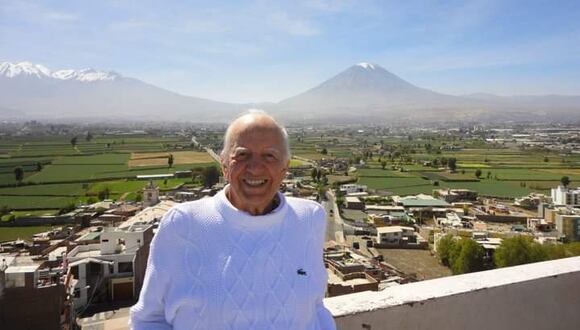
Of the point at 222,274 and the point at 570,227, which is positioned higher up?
the point at 222,274

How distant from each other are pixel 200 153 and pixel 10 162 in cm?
1444

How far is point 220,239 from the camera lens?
1000mm

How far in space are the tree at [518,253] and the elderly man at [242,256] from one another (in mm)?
10715

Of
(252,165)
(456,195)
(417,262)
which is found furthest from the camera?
(456,195)

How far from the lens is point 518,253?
35.3 feet

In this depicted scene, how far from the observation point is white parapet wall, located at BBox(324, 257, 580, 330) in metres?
1.36

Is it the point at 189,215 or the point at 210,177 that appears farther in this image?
the point at 210,177

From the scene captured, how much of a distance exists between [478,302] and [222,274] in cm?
96

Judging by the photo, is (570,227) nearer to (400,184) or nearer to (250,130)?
(400,184)

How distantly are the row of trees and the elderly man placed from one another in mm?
10388

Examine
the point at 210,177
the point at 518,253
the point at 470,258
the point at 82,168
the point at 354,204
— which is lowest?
the point at 470,258

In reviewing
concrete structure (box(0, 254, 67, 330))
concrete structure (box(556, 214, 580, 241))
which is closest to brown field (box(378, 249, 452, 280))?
concrete structure (box(556, 214, 580, 241))

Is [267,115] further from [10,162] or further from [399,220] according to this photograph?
[10,162]

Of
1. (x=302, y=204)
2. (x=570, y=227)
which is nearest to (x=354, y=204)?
(x=570, y=227)
